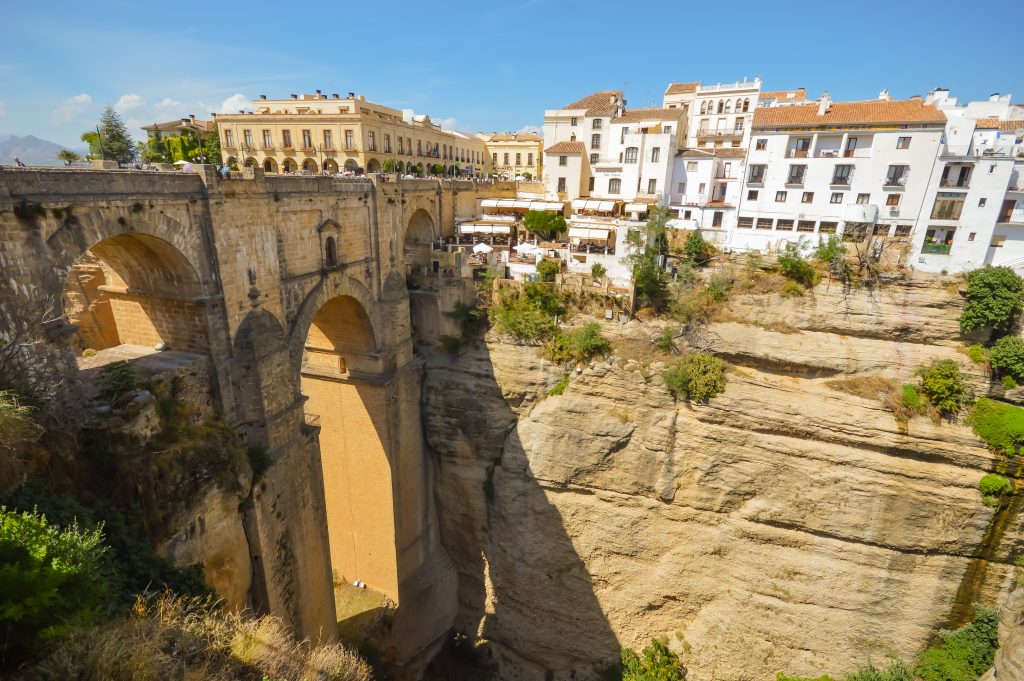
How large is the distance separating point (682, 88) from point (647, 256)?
29.7 m

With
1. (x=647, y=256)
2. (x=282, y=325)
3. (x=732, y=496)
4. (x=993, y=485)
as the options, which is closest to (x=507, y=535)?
(x=732, y=496)

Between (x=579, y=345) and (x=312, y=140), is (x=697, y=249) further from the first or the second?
(x=312, y=140)

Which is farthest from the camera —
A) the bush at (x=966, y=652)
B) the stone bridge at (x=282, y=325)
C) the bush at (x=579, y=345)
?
the bush at (x=579, y=345)

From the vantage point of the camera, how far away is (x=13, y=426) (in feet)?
22.1

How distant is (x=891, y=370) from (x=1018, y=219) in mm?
7604

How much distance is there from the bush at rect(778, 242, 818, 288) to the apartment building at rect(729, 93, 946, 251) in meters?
1.62

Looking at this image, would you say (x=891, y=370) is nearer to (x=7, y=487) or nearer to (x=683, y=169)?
(x=683, y=169)

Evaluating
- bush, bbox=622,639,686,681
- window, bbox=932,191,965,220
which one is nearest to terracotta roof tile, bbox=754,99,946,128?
window, bbox=932,191,965,220

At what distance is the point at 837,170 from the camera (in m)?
20.4

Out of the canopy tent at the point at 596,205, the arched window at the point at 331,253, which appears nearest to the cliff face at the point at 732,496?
the arched window at the point at 331,253

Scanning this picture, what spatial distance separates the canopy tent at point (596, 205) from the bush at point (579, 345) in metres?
9.50

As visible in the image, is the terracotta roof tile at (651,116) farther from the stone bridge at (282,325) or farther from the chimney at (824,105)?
the stone bridge at (282,325)

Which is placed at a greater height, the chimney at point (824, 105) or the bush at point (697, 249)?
the chimney at point (824, 105)

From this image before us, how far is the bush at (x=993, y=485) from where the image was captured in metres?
14.3
